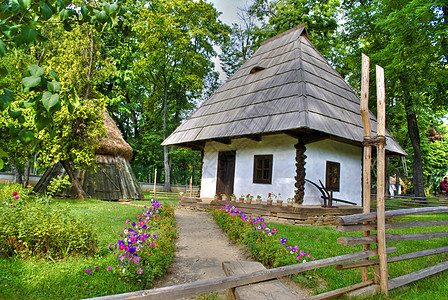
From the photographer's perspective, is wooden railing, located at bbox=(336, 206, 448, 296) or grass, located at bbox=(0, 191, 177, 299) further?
wooden railing, located at bbox=(336, 206, 448, 296)

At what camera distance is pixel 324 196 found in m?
9.98

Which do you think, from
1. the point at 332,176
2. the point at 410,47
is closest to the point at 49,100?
the point at 332,176

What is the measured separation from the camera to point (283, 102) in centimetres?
981

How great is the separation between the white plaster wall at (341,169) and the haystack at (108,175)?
9933 mm

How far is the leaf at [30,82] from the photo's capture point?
4.19 ft

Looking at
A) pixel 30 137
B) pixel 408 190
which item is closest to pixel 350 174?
pixel 30 137

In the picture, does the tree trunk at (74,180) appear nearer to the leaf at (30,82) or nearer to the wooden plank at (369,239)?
the wooden plank at (369,239)

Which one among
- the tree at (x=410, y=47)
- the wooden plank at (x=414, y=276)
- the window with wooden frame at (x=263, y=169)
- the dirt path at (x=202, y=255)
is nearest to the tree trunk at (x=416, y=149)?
the tree at (x=410, y=47)

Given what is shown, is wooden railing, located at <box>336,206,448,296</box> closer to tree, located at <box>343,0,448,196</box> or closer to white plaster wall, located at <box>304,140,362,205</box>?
white plaster wall, located at <box>304,140,362,205</box>

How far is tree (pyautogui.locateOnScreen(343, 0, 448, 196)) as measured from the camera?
1010 centimetres

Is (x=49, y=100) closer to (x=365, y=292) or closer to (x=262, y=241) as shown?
(x=365, y=292)

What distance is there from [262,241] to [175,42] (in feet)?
68.0

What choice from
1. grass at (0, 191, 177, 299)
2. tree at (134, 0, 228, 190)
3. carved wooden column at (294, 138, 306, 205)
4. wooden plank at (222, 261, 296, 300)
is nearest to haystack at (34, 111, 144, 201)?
tree at (134, 0, 228, 190)

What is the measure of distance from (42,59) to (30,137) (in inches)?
727
